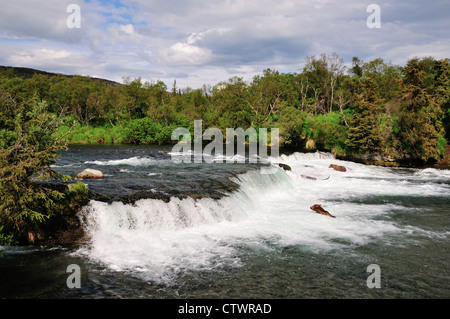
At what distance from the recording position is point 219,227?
1462cm

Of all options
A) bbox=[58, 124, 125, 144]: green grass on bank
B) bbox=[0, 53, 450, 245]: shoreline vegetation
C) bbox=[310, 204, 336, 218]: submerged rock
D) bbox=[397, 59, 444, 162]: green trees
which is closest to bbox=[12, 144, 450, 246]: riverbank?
bbox=[0, 53, 450, 245]: shoreline vegetation

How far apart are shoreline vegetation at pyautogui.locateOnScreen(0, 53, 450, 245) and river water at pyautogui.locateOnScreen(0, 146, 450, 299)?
6.37 feet

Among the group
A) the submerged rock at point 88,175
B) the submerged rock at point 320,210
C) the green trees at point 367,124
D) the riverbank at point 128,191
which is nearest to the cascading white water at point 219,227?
the submerged rock at point 320,210

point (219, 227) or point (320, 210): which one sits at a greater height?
point (320, 210)

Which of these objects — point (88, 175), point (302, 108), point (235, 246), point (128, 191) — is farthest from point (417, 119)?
point (88, 175)

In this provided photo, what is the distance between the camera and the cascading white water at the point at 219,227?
10930 millimetres

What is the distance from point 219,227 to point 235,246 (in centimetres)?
238

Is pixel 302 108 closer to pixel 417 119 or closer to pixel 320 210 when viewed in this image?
pixel 417 119

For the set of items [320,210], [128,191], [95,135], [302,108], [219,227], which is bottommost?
[219,227]

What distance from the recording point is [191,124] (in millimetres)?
54531

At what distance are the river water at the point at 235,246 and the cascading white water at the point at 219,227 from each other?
0.05 m

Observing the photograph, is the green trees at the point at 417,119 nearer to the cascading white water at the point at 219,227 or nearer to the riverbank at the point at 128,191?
the cascading white water at the point at 219,227

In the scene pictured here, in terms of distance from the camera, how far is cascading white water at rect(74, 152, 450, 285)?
10930 mm
